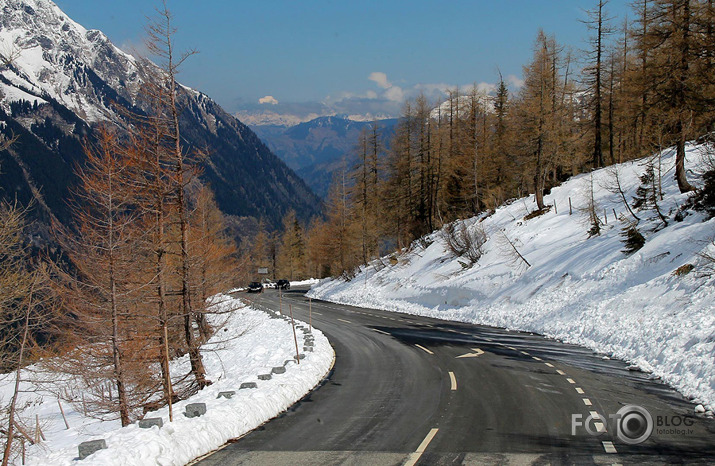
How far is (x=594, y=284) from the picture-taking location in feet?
65.4

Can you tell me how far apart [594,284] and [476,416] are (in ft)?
45.8

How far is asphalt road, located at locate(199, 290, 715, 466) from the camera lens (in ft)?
21.9

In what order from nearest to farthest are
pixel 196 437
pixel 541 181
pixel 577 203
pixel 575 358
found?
pixel 196 437 < pixel 575 358 < pixel 577 203 < pixel 541 181

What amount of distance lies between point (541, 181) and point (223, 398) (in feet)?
107

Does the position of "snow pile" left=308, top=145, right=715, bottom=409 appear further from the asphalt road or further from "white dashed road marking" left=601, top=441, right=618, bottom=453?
"white dashed road marking" left=601, top=441, right=618, bottom=453

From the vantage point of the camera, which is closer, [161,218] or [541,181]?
[161,218]

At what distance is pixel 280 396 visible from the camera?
9.77 m

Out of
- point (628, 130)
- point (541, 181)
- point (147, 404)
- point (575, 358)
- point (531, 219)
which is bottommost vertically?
point (147, 404)

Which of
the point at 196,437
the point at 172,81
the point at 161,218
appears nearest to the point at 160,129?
the point at 172,81

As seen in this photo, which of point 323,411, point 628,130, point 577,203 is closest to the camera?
point 323,411

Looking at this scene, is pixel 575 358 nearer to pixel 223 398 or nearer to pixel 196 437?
pixel 223 398

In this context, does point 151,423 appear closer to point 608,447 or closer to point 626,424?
point 608,447

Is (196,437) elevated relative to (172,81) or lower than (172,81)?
lower

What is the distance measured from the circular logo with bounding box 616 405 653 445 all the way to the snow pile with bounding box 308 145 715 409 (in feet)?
4.89
